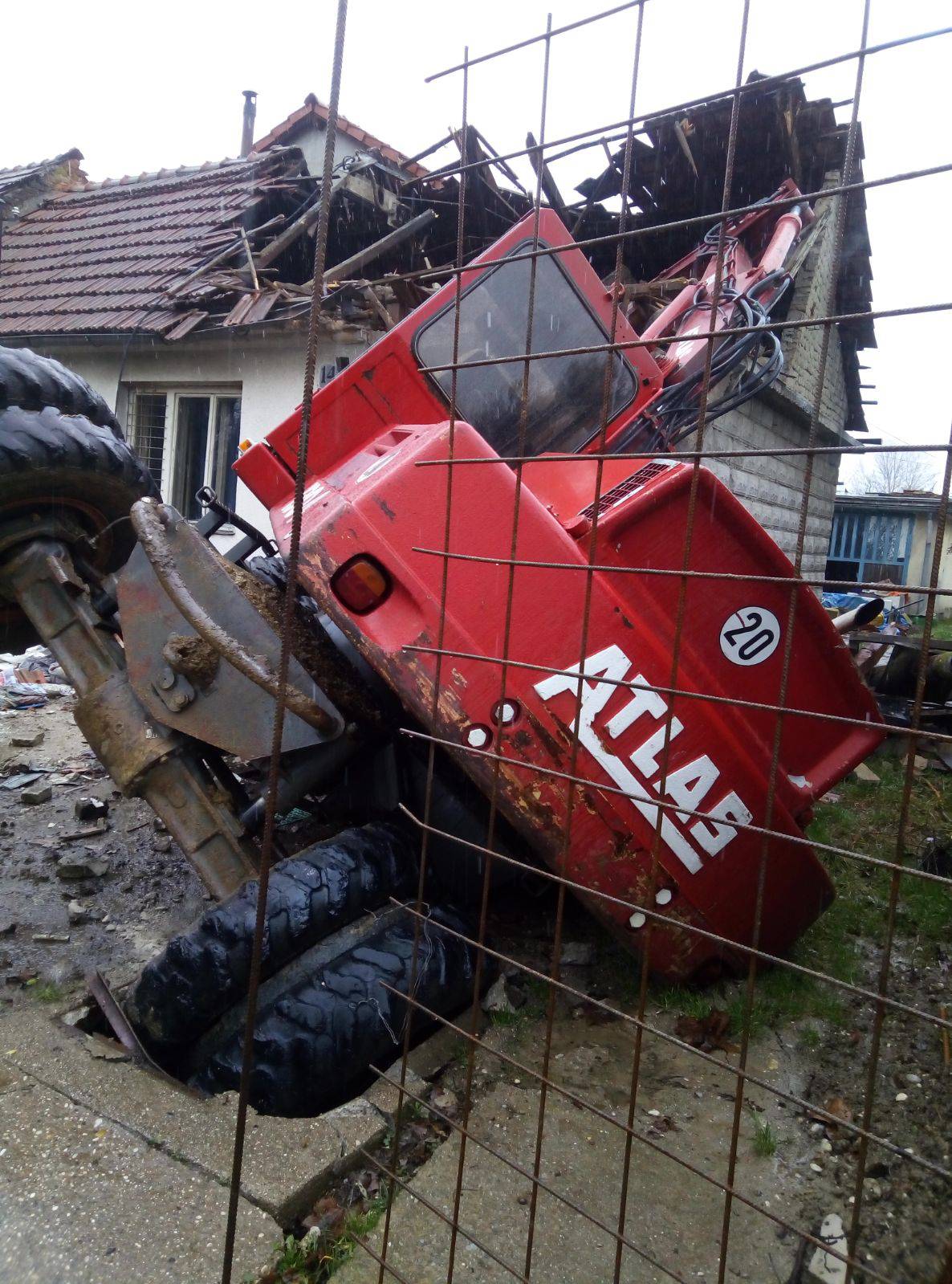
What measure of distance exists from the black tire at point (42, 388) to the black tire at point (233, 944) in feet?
6.63

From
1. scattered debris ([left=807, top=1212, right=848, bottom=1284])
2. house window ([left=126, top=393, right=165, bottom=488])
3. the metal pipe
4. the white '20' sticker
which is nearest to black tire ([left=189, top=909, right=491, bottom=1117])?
scattered debris ([left=807, top=1212, right=848, bottom=1284])

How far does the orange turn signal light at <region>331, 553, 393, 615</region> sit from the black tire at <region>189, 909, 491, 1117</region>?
948mm

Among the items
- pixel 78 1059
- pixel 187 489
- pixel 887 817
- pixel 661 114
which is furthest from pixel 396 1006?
pixel 187 489

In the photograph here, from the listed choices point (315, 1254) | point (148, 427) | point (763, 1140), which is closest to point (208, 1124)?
point (315, 1254)

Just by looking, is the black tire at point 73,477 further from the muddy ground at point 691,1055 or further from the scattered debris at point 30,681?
the scattered debris at point 30,681

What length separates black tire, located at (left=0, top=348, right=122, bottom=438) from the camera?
3279 mm

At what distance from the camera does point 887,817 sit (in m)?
4.45

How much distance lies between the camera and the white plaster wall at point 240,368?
7328 millimetres

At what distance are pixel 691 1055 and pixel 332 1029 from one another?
1.06 metres

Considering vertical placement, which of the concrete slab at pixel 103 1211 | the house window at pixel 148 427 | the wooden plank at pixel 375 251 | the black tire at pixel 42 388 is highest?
the wooden plank at pixel 375 251

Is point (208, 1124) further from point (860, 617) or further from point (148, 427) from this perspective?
point (148, 427)

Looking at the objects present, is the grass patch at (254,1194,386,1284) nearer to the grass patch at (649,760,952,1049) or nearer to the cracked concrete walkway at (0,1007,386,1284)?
the cracked concrete walkway at (0,1007,386,1284)

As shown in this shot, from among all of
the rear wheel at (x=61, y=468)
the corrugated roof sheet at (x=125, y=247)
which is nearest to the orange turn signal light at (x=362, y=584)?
the rear wheel at (x=61, y=468)

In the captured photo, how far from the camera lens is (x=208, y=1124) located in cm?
217
